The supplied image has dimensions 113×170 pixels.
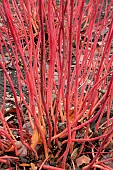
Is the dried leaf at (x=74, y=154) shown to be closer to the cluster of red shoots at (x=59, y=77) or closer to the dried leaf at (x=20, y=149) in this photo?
the cluster of red shoots at (x=59, y=77)

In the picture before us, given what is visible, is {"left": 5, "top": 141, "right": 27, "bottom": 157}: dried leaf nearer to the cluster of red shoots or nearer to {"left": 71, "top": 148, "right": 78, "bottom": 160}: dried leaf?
the cluster of red shoots

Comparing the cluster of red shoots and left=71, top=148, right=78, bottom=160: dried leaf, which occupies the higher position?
the cluster of red shoots

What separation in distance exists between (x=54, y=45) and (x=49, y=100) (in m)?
0.26

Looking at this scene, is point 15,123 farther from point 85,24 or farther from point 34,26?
point 85,24

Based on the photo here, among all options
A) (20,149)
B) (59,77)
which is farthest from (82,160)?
(59,77)

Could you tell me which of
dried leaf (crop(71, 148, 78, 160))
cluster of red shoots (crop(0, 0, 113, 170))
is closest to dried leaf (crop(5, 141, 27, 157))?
cluster of red shoots (crop(0, 0, 113, 170))

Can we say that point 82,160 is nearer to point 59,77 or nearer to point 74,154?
point 74,154

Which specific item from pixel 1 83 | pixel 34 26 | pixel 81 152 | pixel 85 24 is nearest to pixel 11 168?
pixel 81 152

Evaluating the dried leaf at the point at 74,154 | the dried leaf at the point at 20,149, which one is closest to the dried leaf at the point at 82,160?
the dried leaf at the point at 74,154

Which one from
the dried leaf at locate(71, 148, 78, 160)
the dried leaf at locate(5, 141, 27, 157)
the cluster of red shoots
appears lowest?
the dried leaf at locate(71, 148, 78, 160)

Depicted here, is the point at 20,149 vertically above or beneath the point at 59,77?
beneath

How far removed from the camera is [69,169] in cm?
131

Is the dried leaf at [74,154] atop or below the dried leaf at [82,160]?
atop

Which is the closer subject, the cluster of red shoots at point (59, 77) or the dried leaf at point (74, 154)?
the cluster of red shoots at point (59, 77)
